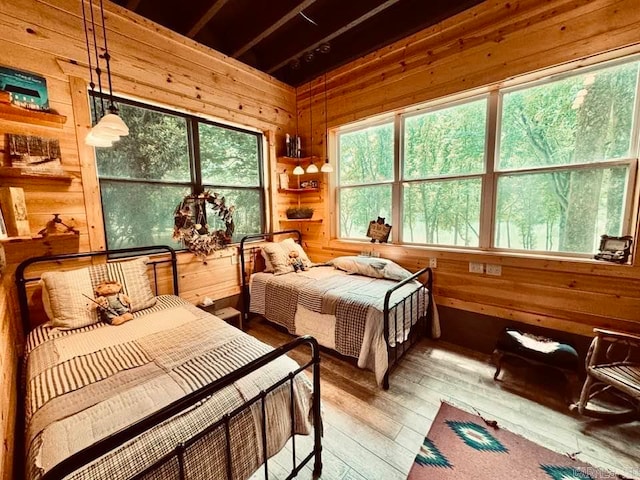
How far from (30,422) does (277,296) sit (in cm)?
196

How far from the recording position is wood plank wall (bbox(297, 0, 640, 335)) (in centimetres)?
197

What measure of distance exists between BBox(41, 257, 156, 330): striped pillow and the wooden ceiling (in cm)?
235

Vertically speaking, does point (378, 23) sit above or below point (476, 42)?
above

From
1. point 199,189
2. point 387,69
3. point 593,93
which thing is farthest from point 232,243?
point 593,93

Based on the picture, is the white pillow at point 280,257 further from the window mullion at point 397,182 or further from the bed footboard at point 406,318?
the bed footboard at point 406,318

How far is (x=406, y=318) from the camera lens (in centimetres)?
239

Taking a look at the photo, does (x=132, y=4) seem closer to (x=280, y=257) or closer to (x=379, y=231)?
(x=280, y=257)

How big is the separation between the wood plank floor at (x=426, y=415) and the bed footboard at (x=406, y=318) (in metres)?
0.13

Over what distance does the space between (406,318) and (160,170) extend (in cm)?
274

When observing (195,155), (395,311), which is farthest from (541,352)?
(195,155)

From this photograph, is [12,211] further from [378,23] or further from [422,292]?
[378,23]

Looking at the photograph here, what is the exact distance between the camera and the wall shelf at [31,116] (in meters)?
1.77

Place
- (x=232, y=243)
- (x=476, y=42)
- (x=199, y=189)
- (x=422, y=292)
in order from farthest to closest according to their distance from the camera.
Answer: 1. (x=232, y=243)
2. (x=199, y=189)
3. (x=422, y=292)
4. (x=476, y=42)

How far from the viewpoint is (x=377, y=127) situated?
3.29 metres
